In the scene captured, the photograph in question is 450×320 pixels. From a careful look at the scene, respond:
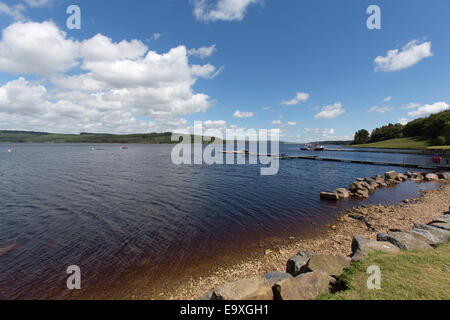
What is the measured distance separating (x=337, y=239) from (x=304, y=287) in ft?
24.9

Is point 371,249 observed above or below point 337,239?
above

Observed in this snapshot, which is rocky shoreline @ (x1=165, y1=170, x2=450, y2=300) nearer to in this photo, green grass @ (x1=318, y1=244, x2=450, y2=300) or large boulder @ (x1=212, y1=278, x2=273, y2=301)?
large boulder @ (x1=212, y1=278, x2=273, y2=301)

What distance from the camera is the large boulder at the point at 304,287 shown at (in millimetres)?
5233

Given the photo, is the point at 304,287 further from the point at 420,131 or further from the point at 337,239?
the point at 420,131

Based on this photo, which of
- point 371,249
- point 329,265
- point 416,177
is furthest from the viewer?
point 416,177

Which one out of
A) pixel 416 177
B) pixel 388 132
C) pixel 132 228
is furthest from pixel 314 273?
pixel 388 132

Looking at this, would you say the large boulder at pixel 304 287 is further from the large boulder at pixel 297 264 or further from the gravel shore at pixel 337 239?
the gravel shore at pixel 337 239

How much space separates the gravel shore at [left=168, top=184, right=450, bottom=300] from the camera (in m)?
8.01

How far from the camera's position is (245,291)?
5.23 m

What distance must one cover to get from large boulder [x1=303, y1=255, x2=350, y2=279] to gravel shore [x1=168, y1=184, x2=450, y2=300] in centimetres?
235

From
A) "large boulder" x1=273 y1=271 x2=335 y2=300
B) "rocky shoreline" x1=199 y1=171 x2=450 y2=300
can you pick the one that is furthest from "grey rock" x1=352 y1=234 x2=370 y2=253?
"large boulder" x1=273 y1=271 x2=335 y2=300

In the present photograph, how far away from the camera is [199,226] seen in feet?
44.3

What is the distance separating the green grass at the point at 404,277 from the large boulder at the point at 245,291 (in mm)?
1454
